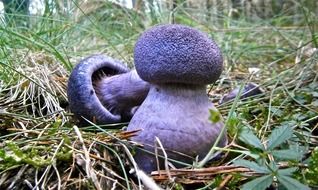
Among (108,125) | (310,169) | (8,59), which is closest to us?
(310,169)

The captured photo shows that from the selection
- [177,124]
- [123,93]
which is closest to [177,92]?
[177,124]

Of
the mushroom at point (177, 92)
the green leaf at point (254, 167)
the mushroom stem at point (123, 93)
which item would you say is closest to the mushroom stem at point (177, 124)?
the mushroom at point (177, 92)

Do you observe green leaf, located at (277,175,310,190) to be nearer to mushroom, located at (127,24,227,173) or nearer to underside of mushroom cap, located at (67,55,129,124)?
mushroom, located at (127,24,227,173)

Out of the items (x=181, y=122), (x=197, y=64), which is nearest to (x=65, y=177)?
(x=181, y=122)

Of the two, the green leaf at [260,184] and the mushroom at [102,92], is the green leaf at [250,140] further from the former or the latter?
the mushroom at [102,92]

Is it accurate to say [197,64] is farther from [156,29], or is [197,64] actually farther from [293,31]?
[293,31]

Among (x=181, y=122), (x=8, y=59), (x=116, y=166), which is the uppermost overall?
(x=8, y=59)
